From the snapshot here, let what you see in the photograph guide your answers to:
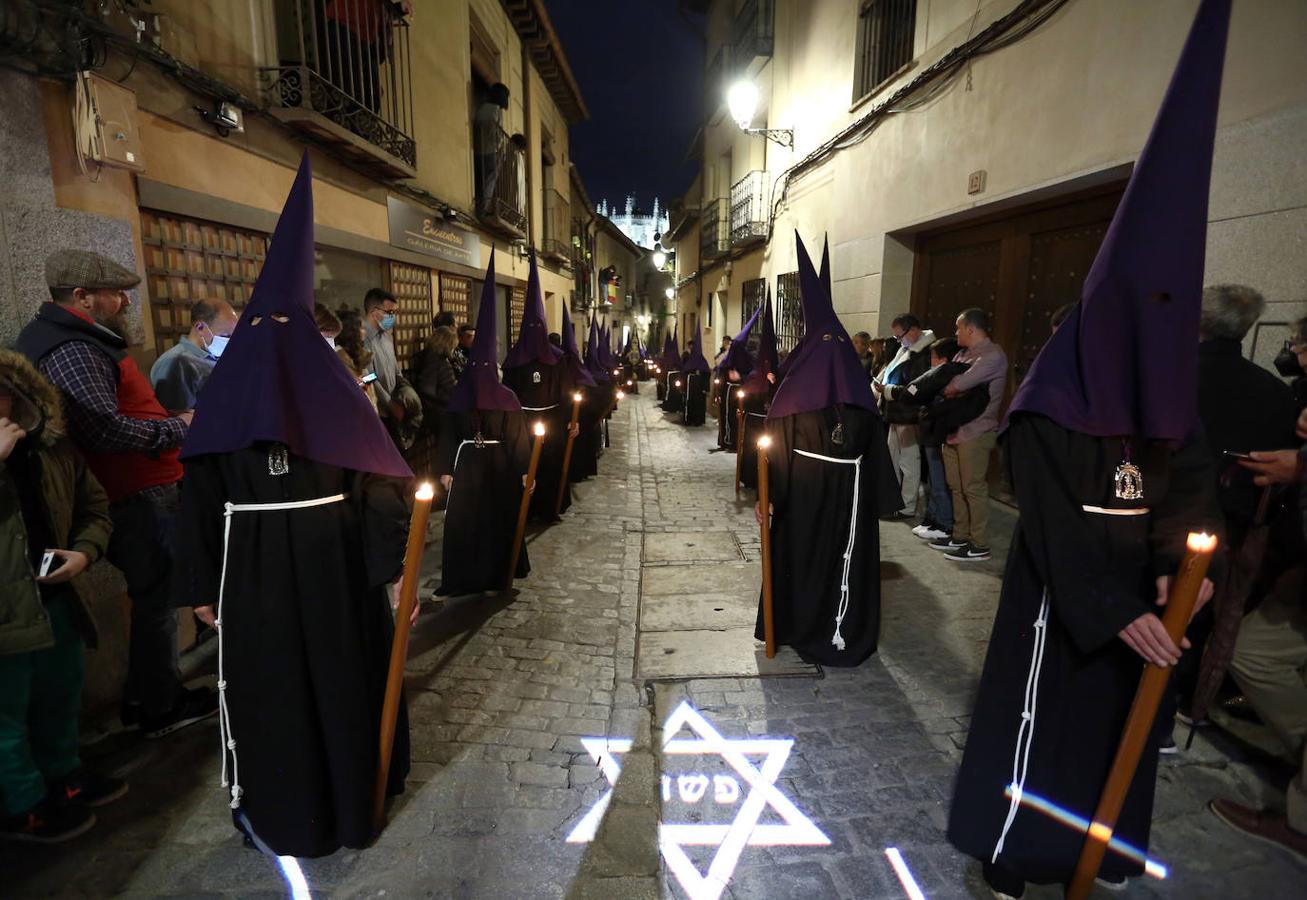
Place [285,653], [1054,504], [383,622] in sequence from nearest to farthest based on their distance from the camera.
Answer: [1054,504], [285,653], [383,622]

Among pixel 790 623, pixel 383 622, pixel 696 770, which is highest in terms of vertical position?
pixel 383 622

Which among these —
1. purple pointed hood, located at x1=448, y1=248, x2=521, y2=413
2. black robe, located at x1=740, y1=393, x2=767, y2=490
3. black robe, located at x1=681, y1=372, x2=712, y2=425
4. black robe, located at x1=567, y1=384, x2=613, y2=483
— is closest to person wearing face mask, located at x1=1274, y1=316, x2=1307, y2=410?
purple pointed hood, located at x1=448, y1=248, x2=521, y2=413

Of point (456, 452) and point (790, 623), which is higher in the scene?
point (456, 452)

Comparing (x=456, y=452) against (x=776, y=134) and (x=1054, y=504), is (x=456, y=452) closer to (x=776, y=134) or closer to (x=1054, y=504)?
(x=1054, y=504)

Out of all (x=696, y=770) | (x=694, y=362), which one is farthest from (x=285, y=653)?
(x=694, y=362)

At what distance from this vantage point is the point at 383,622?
2527 millimetres

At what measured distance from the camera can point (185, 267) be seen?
4305mm

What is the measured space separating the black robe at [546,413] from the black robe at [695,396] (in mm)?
7062

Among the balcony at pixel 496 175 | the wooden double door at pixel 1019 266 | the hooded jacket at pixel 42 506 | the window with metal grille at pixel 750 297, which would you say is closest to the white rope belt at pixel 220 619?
the hooded jacket at pixel 42 506

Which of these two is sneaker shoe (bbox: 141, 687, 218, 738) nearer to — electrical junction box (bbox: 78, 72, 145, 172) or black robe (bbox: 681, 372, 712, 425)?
electrical junction box (bbox: 78, 72, 145, 172)

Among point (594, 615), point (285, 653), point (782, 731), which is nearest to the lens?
point (285, 653)

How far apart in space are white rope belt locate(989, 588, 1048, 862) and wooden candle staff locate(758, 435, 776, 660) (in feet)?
5.56

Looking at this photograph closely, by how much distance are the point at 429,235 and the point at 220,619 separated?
24.4 ft

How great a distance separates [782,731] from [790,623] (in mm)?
917
